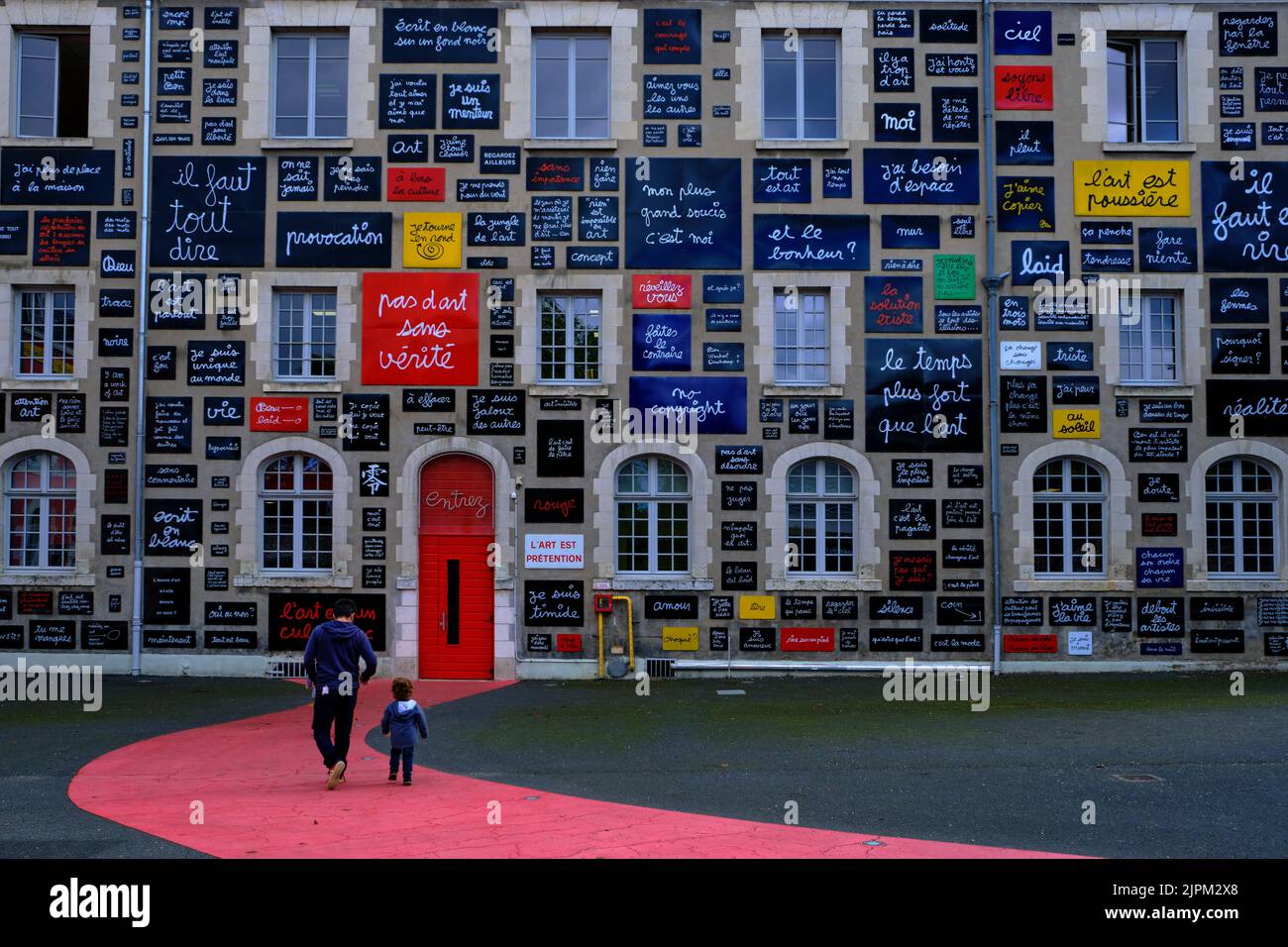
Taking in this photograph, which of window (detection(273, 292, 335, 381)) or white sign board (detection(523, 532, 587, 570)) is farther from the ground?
window (detection(273, 292, 335, 381))

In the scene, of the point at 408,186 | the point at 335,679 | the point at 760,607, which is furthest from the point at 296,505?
the point at 335,679

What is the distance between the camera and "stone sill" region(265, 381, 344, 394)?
64.1 feet

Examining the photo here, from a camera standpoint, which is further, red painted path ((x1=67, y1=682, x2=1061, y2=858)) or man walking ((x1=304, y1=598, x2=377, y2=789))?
man walking ((x1=304, y1=598, x2=377, y2=789))

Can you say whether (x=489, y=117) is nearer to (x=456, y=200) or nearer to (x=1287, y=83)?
(x=456, y=200)

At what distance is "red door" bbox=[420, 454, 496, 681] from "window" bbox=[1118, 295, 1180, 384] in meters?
10.3

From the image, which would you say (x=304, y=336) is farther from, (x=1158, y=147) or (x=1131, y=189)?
(x=1158, y=147)

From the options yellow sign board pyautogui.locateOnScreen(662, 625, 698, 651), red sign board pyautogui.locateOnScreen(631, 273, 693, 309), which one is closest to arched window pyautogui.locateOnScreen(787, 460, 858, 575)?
yellow sign board pyautogui.locateOnScreen(662, 625, 698, 651)

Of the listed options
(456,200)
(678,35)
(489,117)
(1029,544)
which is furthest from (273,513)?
(1029,544)

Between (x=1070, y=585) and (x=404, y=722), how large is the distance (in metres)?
12.4

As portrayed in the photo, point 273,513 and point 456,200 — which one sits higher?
point 456,200

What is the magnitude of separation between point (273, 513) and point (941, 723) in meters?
10.9

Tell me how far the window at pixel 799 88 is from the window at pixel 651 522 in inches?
232

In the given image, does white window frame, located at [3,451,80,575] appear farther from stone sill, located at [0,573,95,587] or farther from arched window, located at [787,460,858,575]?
arched window, located at [787,460,858,575]

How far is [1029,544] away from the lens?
64.1 feet
